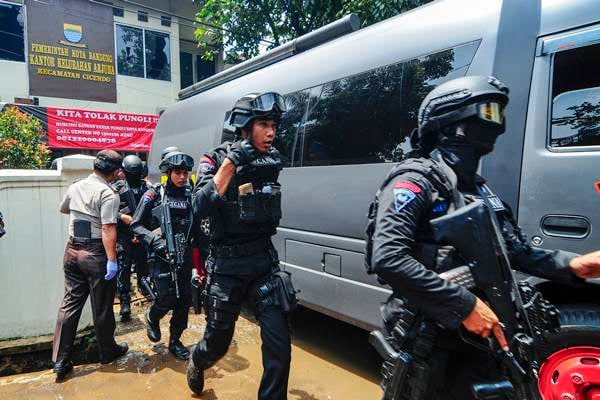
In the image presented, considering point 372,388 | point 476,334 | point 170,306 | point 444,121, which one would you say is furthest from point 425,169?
point 170,306

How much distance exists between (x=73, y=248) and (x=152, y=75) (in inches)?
507

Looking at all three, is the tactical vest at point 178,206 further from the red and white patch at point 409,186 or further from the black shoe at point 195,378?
the red and white patch at point 409,186

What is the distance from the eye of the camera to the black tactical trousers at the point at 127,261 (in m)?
4.91

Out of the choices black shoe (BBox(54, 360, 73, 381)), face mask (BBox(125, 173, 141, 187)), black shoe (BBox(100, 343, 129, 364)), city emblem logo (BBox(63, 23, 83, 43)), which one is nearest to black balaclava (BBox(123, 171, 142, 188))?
face mask (BBox(125, 173, 141, 187))

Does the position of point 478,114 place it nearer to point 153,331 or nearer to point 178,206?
point 178,206

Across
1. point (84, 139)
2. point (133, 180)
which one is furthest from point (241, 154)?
point (84, 139)

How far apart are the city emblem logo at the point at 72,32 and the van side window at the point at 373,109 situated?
40.0ft

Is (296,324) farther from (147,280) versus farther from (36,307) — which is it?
(36,307)

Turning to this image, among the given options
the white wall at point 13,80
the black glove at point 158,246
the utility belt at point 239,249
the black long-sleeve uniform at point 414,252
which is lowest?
the black glove at point 158,246

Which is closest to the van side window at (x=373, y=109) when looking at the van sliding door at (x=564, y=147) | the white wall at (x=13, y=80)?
Result: the van sliding door at (x=564, y=147)

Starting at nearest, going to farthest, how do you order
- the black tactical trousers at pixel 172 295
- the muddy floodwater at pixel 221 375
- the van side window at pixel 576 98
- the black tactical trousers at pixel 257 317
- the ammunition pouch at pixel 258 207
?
the van side window at pixel 576 98, the black tactical trousers at pixel 257 317, the ammunition pouch at pixel 258 207, the muddy floodwater at pixel 221 375, the black tactical trousers at pixel 172 295

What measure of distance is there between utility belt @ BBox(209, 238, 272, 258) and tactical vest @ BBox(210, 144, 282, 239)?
0.06m

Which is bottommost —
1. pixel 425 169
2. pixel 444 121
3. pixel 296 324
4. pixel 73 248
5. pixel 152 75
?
pixel 296 324

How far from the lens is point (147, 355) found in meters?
3.73
